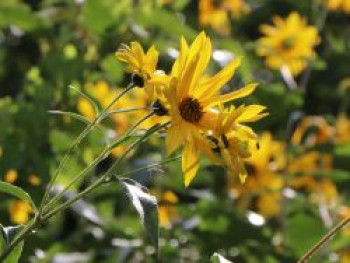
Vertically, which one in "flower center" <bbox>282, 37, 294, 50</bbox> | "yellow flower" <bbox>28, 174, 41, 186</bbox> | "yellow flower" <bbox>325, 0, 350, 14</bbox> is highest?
"yellow flower" <bbox>28, 174, 41, 186</bbox>

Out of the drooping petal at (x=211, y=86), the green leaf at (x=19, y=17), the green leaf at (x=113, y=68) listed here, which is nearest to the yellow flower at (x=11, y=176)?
the green leaf at (x=19, y=17)

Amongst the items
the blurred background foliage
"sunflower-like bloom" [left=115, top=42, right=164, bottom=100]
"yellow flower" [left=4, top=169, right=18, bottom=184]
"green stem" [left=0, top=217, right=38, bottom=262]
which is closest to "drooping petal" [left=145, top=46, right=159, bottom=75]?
"sunflower-like bloom" [left=115, top=42, right=164, bottom=100]

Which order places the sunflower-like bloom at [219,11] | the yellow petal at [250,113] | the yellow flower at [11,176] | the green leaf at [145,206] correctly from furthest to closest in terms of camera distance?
the sunflower-like bloom at [219,11] → the yellow flower at [11,176] → the yellow petal at [250,113] → the green leaf at [145,206]

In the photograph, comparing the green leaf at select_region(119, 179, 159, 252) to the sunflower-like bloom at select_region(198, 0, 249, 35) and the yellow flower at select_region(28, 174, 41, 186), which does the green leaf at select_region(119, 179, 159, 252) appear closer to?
the yellow flower at select_region(28, 174, 41, 186)

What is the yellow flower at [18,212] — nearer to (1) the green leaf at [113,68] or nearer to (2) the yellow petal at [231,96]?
(1) the green leaf at [113,68]

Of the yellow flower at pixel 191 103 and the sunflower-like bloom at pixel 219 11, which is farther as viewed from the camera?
the sunflower-like bloom at pixel 219 11

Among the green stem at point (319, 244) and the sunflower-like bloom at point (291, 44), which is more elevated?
the green stem at point (319, 244)

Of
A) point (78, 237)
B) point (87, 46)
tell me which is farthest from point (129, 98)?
point (78, 237)

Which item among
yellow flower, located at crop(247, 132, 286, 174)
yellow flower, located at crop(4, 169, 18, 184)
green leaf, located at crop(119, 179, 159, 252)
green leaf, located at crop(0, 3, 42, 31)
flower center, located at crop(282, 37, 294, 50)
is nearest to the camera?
green leaf, located at crop(119, 179, 159, 252)
